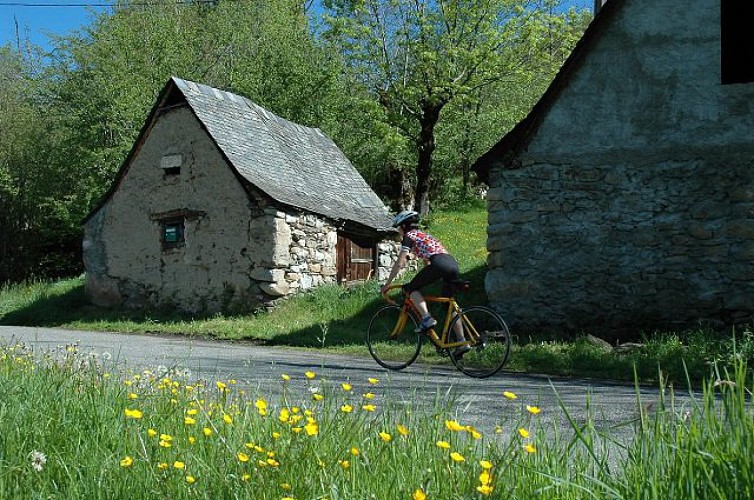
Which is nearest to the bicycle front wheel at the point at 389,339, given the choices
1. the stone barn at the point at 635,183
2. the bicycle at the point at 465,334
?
the bicycle at the point at 465,334

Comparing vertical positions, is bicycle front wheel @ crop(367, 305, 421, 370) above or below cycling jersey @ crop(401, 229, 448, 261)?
below

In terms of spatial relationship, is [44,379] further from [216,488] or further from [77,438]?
[216,488]

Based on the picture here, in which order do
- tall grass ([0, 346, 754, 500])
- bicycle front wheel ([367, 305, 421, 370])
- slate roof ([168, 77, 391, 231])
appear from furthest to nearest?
1. slate roof ([168, 77, 391, 231])
2. bicycle front wheel ([367, 305, 421, 370])
3. tall grass ([0, 346, 754, 500])

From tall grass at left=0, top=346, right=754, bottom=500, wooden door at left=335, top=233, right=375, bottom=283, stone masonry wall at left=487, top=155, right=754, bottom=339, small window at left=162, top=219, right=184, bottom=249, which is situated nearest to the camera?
tall grass at left=0, top=346, right=754, bottom=500

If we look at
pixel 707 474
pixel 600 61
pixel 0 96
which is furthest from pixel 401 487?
pixel 0 96

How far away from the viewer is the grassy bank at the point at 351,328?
9.30 metres

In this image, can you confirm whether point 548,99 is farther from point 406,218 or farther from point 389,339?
point 389,339

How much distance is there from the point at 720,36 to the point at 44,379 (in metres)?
10.5

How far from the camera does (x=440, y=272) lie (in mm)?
8945

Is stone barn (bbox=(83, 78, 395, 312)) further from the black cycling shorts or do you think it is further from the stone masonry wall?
the black cycling shorts

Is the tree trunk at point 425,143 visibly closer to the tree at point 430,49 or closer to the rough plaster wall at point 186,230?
the tree at point 430,49

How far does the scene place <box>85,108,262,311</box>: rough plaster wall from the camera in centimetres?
1755

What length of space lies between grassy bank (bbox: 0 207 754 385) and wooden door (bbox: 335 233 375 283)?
1.98 metres

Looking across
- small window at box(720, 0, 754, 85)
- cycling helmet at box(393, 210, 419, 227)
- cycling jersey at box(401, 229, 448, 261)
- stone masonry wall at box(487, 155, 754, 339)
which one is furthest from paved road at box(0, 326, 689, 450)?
small window at box(720, 0, 754, 85)
